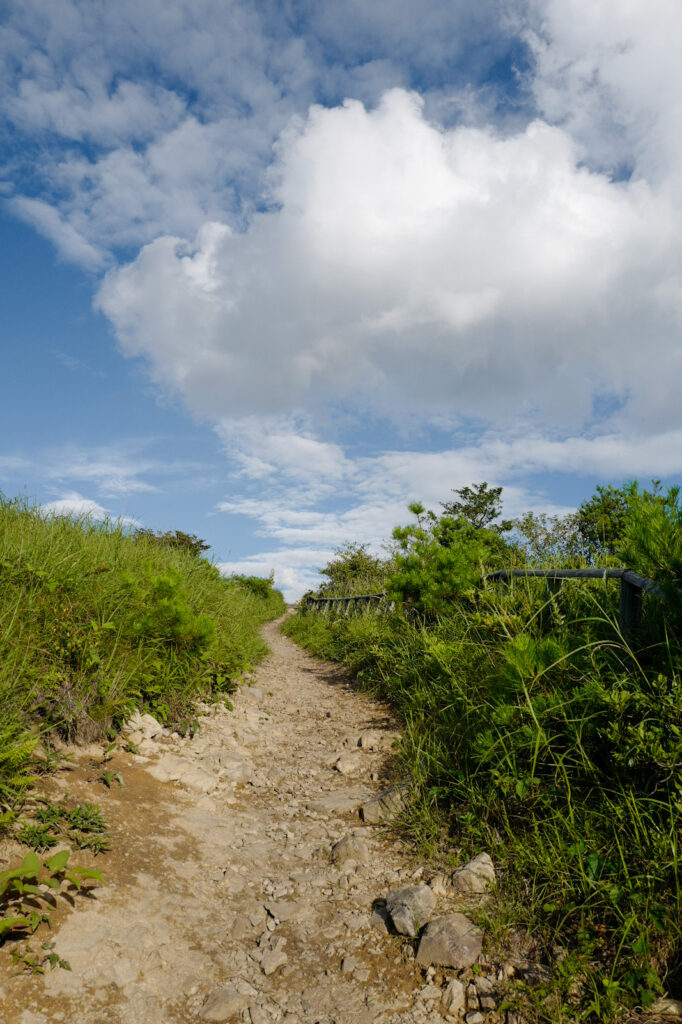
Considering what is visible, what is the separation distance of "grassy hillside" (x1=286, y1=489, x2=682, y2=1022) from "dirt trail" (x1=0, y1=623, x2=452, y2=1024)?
57 centimetres

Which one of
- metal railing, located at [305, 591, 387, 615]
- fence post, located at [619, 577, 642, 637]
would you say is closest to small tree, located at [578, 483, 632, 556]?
metal railing, located at [305, 591, 387, 615]

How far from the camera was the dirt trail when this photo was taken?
2.59 m

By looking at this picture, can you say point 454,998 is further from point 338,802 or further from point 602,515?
point 602,515

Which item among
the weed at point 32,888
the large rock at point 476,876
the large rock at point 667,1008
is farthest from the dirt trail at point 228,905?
the large rock at point 667,1008

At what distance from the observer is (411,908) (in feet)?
9.88

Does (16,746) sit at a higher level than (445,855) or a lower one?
higher

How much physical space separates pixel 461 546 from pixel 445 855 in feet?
19.2

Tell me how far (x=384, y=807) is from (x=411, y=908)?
1.17 metres

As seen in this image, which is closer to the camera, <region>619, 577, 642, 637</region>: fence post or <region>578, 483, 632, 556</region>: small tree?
<region>619, 577, 642, 637</region>: fence post

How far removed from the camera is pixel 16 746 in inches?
135

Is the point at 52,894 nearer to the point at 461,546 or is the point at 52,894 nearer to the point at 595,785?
the point at 595,785

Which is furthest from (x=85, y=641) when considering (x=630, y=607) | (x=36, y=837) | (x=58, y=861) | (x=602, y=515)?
(x=602, y=515)

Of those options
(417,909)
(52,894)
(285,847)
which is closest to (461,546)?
(285,847)

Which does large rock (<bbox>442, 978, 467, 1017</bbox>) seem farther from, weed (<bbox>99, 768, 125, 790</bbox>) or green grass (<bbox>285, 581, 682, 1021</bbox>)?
weed (<bbox>99, 768, 125, 790</bbox>)
